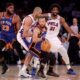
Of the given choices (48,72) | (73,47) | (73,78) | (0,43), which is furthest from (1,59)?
(73,47)

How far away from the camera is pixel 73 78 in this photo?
9.74 meters

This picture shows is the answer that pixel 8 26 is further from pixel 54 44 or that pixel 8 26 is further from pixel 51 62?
A: pixel 51 62

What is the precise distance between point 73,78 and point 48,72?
0.82 m

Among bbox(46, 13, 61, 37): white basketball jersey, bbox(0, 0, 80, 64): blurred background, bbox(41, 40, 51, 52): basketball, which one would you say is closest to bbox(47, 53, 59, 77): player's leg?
bbox(41, 40, 51, 52): basketball

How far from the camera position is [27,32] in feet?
32.4

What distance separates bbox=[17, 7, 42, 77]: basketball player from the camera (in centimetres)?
985

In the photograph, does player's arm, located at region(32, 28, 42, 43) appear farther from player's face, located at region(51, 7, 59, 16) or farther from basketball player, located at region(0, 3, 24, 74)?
basketball player, located at region(0, 3, 24, 74)

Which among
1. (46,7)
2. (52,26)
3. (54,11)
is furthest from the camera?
(46,7)

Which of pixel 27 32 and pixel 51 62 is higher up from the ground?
pixel 27 32

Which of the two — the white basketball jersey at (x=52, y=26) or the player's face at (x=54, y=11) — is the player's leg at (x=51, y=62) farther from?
the player's face at (x=54, y=11)

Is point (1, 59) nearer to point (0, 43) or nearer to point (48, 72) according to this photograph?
point (0, 43)

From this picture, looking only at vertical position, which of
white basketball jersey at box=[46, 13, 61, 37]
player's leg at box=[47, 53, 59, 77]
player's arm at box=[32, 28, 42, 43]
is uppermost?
white basketball jersey at box=[46, 13, 61, 37]

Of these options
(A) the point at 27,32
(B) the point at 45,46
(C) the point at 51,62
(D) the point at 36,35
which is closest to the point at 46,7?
(C) the point at 51,62

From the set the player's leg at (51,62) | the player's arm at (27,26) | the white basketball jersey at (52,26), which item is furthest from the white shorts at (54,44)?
the player's arm at (27,26)
